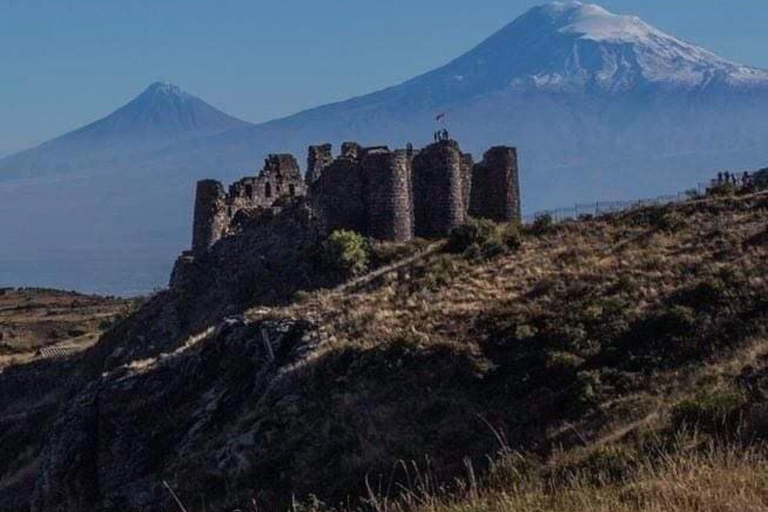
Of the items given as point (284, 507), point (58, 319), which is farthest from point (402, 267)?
point (58, 319)

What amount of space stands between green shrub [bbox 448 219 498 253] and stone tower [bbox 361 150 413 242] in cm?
199

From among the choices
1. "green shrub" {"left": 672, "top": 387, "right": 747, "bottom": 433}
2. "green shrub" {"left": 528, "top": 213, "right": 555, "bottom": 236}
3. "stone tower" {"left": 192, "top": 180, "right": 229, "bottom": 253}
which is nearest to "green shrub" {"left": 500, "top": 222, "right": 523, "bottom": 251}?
"green shrub" {"left": 528, "top": 213, "right": 555, "bottom": 236}

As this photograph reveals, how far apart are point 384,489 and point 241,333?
9325 mm

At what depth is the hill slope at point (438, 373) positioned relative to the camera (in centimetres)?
1716

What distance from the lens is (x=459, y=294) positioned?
2436 cm

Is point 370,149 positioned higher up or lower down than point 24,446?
higher up

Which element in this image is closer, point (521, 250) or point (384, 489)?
point (384, 489)

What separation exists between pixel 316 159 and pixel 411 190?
228 inches

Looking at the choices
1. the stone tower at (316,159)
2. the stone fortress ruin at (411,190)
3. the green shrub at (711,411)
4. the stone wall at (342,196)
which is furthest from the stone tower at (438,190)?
the green shrub at (711,411)

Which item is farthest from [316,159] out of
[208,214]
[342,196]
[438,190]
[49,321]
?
[49,321]

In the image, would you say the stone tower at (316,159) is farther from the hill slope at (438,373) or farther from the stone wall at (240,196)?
the hill slope at (438,373)

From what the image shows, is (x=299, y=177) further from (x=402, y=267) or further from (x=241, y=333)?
(x=241, y=333)

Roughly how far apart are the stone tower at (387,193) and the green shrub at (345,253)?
33.5 inches

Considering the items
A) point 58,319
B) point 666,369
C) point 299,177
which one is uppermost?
point 299,177
